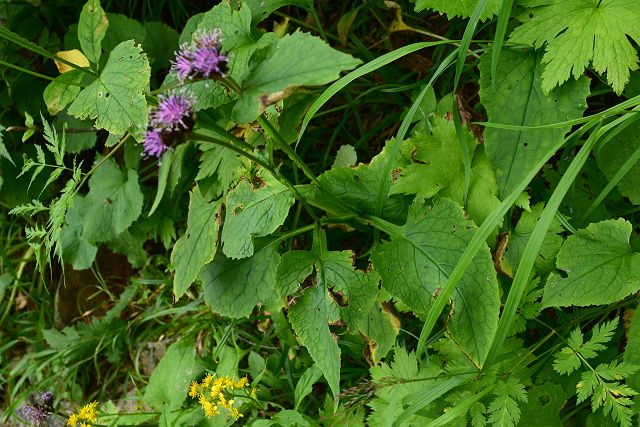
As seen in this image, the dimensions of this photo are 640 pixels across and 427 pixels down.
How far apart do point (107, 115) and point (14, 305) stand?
171 cm

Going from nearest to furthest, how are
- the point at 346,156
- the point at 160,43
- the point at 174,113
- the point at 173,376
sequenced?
the point at 174,113
the point at 346,156
the point at 173,376
the point at 160,43

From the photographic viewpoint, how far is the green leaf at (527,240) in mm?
1529

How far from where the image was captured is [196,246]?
1.73 meters

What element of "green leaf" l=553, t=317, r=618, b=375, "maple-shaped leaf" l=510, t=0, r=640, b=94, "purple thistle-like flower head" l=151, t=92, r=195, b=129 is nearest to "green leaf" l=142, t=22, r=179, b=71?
"purple thistle-like flower head" l=151, t=92, r=195, b=129

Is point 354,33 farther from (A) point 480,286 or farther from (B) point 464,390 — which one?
(B) point 464,390

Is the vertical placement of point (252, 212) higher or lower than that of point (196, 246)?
higher

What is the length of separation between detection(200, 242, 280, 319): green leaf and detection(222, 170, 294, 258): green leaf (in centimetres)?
14

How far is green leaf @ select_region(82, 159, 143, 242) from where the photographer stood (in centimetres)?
217

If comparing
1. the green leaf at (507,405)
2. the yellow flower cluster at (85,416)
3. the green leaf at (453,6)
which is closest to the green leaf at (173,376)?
the yellow flower cluster at (85,416)

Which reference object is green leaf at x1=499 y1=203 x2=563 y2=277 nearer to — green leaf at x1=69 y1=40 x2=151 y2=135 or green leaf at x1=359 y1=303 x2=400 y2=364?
green leaf at x1=359 y1=303 x2=400 y2=364

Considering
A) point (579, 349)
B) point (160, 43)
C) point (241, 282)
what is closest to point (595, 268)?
point (579, 349)

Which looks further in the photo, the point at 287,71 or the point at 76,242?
the point at 76,242

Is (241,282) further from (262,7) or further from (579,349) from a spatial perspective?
(579,349)

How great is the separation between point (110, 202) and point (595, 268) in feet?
5.31
